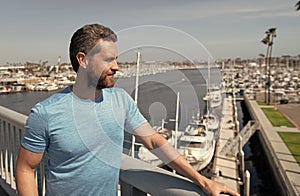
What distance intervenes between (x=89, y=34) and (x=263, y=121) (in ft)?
92.7

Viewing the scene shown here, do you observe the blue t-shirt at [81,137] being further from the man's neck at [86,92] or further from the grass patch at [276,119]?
the grass patch at [276,119]

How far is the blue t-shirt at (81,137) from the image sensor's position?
130 cm

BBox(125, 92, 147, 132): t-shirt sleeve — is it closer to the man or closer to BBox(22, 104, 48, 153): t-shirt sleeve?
the man

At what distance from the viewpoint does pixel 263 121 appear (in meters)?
27.7

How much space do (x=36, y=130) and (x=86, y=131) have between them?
19cm

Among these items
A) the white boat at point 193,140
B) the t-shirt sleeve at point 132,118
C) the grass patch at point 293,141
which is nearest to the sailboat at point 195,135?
the white boat at point 193,140

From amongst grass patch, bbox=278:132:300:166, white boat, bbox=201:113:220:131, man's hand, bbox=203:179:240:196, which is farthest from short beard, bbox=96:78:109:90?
grass patch, bbox=278:132:300:166

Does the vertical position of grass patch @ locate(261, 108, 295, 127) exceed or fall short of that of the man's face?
it falls short

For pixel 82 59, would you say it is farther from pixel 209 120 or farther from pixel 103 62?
pixel 209 120

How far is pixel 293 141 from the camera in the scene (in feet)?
63.6

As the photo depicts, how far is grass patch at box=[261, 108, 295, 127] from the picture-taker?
2575cm

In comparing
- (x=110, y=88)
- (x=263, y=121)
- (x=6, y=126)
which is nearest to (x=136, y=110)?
(x=110, y=88)

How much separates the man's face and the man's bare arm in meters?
0.40

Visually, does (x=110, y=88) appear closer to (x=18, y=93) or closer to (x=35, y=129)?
(x=35, y=129)
